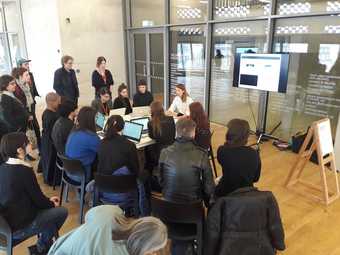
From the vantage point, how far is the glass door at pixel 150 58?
301 inches

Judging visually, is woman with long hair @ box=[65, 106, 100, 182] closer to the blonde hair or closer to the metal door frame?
the blonde hair

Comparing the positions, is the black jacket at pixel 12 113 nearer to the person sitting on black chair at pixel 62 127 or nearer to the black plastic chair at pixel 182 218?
the person sitting on black chair at pixel 62 127

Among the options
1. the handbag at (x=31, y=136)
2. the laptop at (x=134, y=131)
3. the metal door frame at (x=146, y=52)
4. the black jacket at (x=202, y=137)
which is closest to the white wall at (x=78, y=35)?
the metal door frame at (x=146, y=52)

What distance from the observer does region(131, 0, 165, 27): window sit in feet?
24.1

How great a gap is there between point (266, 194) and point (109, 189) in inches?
51.1

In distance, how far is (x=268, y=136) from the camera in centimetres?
538

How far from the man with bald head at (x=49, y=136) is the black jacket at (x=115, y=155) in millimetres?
1192

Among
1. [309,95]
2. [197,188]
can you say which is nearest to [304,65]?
[309,95]

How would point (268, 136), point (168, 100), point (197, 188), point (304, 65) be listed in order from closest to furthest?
point (197, 188)
point (304, 65)
point (268, 136)
point (168, 100)

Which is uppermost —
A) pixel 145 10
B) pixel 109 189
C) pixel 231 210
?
pixel 145 10

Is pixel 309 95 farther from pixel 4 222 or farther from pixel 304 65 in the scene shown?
pixel 4 222

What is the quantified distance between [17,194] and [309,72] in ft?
14.3

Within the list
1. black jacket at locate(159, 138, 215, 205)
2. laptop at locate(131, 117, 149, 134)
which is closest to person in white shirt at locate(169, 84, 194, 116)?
laptop at locate(131, 117, 149, 134)

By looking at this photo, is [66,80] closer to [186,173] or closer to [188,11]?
[188,11]
